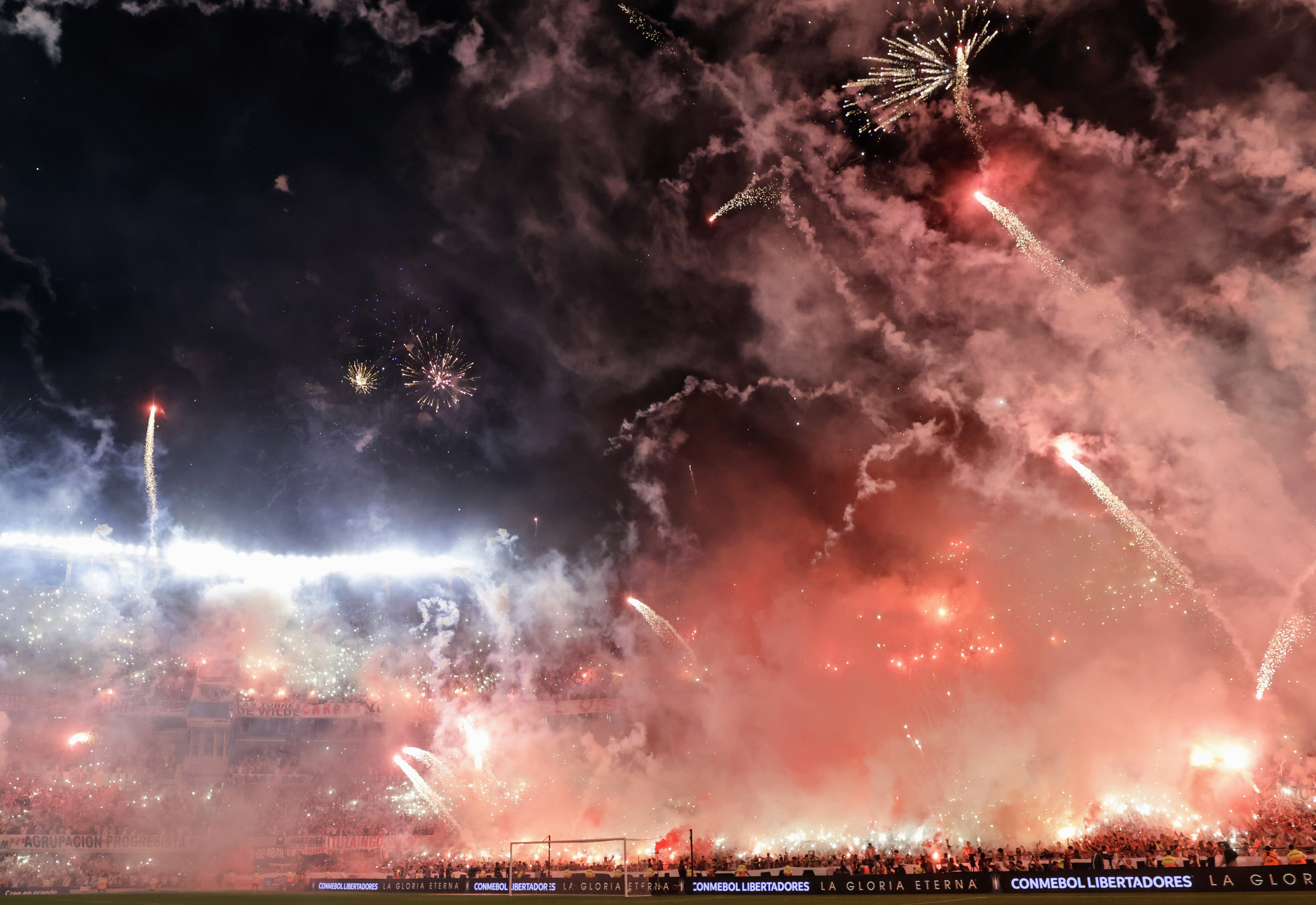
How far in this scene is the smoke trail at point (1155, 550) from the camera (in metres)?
33.9

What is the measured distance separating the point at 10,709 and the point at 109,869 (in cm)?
1138

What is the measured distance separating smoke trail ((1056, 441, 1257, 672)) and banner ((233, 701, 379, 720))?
141 feet

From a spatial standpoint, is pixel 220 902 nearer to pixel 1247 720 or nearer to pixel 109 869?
pixel 109 869

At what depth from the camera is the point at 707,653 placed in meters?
46.9

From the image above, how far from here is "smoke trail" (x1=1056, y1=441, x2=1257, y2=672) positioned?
33.9m

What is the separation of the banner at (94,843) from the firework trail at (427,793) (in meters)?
11.5

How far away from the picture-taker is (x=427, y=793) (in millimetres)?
48125

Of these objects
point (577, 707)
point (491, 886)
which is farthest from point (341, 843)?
point (577, 707)

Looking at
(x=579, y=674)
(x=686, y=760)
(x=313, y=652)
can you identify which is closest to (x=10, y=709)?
(x=313, y=652)

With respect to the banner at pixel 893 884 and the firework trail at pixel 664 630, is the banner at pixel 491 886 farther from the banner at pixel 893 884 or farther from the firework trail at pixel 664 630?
the firework trail at pixel 664 630

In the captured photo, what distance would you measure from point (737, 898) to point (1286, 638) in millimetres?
24789

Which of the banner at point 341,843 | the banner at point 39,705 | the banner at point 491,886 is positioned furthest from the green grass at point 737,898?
the banner at point 39,705

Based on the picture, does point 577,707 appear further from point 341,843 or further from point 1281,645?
point 1281,645

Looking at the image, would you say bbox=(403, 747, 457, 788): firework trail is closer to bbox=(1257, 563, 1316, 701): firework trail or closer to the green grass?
the green grass
